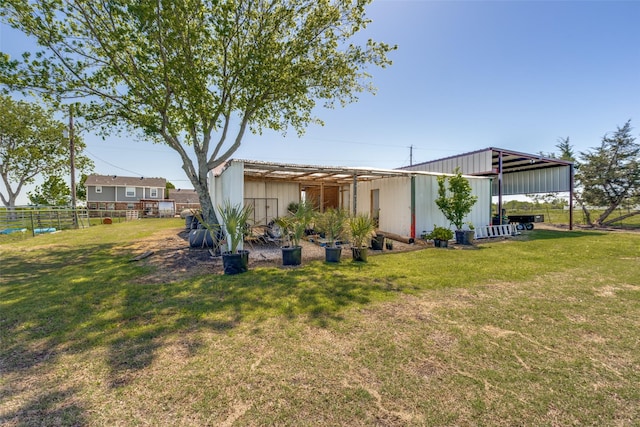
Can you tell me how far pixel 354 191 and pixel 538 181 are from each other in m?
14.1

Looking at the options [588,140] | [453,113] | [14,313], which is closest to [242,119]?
[14,313]

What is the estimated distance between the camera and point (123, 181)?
35969mm

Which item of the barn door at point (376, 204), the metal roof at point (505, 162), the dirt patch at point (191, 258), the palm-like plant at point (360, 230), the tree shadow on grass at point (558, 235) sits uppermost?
the metal roof at point (505, 162)

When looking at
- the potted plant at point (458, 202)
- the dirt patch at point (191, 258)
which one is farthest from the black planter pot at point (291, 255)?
the potted plant at point (458, 202)

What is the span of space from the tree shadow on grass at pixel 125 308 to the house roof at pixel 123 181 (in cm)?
3529

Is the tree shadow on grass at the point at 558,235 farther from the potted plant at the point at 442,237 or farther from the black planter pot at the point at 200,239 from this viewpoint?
the black planter pot at the point at 200,239

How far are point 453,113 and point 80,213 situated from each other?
2350 cm

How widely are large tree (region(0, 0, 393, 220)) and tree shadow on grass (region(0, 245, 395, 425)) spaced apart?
5.09 meters

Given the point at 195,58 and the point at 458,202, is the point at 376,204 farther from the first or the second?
the point at 195,58

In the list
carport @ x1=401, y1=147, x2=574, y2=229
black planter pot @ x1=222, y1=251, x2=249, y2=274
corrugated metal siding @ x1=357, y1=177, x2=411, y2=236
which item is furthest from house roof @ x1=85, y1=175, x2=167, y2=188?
black planter pot @ x1=222, y1=251, x2=249, y2=274

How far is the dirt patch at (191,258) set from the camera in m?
5.74

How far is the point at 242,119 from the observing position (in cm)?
1025

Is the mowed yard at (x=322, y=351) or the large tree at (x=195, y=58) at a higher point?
the large tree at (x=195, y=58)

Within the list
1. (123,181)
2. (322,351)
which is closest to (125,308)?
(322,351)
